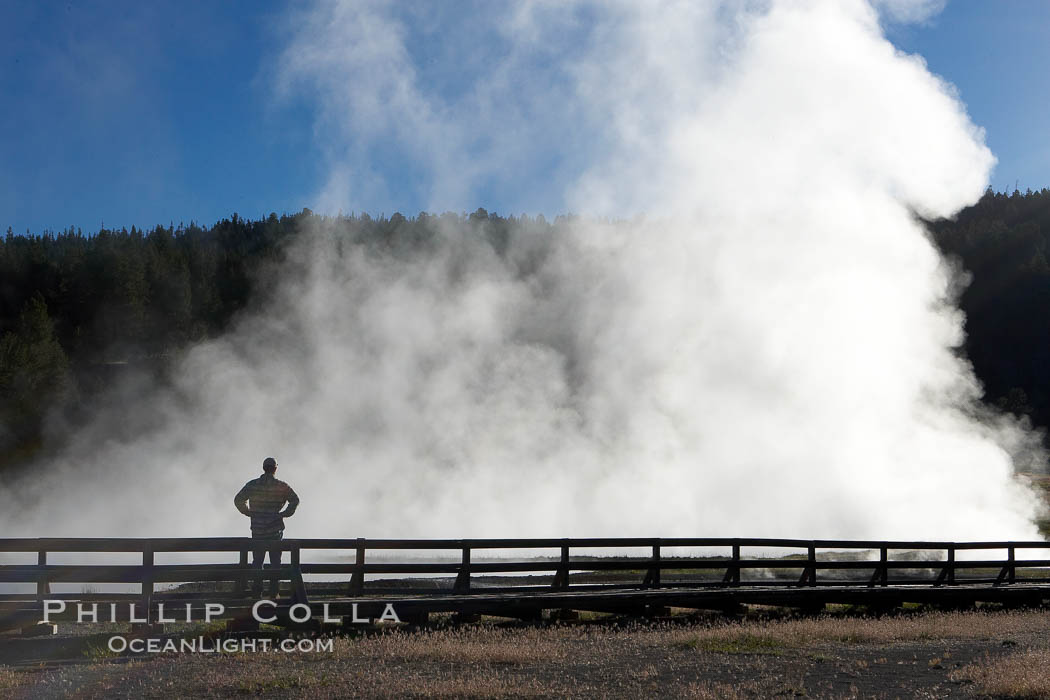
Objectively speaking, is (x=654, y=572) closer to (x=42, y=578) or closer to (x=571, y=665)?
(x=571, y=665)

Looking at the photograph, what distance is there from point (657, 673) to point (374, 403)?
23229 millimetres

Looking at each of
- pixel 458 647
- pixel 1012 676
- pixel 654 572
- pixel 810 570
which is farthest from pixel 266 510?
pixel 810 570

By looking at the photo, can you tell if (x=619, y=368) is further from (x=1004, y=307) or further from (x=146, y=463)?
(x=1004, y=307)

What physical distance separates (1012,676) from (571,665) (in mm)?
3815

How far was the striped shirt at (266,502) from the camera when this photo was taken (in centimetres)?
1060

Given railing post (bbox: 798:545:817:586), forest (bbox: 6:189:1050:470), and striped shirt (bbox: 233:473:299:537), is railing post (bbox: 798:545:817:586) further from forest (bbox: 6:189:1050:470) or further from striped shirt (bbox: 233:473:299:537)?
forest (bbox: 6:189:1050:470)

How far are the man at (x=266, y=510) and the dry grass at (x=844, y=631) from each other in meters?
4.52

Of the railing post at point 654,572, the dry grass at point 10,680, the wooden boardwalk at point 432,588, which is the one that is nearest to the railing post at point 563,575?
the wooden boardwalk at point 432,588

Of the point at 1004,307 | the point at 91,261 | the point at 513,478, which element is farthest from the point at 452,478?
the point at 1004,307

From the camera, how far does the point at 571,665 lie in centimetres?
887

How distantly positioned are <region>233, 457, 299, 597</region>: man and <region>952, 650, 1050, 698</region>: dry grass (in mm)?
6964

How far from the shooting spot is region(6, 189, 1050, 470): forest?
214ft

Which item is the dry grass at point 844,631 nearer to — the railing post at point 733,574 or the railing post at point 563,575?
the railing post at point 733,574

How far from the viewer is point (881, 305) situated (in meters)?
25.7
